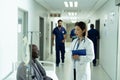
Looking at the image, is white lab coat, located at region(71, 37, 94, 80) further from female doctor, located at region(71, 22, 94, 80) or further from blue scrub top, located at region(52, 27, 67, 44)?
blue scrub top, located at region(52, 27, 67, 44)

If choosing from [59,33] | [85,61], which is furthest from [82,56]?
[59,33]

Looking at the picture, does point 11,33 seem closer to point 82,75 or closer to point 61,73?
point 82,75

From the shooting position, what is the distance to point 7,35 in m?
3.58

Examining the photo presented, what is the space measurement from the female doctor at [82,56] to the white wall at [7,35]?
1.12 metres

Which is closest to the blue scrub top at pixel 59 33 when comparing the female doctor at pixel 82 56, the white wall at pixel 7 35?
the white wall at pixel 7 35

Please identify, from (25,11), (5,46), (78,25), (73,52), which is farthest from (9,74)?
(25,11)

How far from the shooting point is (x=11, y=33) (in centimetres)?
385

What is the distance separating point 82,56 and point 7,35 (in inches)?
52.4

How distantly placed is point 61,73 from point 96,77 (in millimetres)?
1121

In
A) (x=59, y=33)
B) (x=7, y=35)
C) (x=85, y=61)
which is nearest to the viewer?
(x=85, y=61)

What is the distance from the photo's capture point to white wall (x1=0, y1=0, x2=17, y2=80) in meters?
3.31

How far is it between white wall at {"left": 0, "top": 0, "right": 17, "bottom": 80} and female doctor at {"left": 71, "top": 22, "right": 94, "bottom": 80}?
1120mm

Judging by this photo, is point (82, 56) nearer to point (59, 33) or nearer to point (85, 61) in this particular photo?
point (85, 61)

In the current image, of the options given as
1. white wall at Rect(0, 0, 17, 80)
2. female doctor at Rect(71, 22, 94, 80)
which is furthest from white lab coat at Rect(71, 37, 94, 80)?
white wall at Rect(0, 0, 17, 80)
